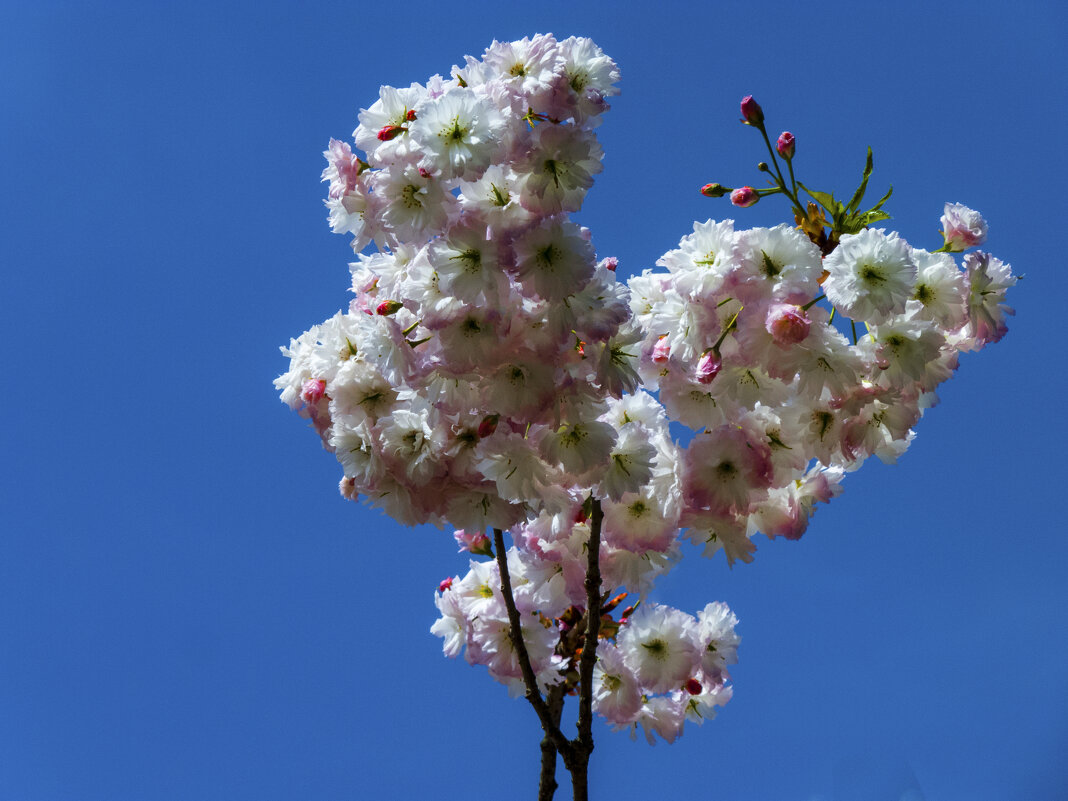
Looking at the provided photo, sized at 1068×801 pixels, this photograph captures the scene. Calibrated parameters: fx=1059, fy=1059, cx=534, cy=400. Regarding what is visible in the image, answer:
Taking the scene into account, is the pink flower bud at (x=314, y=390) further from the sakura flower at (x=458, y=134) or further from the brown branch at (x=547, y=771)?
the brown branch at (x=547, y=771)

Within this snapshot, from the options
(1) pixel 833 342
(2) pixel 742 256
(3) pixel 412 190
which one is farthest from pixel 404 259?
(1) pixel 833 342

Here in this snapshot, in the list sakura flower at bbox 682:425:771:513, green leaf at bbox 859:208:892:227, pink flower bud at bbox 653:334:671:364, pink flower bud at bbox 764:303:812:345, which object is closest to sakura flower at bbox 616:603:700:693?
sakura flower at bbox 682:425:771:513

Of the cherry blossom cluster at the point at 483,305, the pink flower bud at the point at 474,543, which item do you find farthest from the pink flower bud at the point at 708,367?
the pink flower bud at the point at 474,543

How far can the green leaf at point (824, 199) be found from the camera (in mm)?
1771

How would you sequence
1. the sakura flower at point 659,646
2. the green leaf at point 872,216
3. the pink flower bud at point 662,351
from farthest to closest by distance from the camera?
the sakura flower at point 659,646
the green leaf at point 872,216
the pink flower bud at point 662,351

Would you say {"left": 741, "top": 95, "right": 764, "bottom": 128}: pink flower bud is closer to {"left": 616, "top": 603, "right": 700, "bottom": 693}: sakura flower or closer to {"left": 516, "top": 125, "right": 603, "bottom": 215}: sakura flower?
{"left": 516, "top": 125, "right": 603, "bottom": 215}: sakura flower

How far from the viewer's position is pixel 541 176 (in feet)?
4.82

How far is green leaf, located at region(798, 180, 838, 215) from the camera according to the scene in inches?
69.7

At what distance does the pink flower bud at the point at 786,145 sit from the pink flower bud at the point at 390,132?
2.19 ft

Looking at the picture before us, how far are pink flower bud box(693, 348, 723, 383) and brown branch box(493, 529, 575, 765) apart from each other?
0.44 metres

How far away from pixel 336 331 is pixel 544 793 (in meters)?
0.89

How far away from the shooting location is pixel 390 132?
1.51 metres

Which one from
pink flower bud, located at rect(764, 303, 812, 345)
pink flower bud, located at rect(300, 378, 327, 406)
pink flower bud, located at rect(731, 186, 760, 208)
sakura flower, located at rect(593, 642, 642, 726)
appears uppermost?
pink flower bud, located at rect(731, 186, 760, 208)

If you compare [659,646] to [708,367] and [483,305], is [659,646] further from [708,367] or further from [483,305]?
[483,305]
